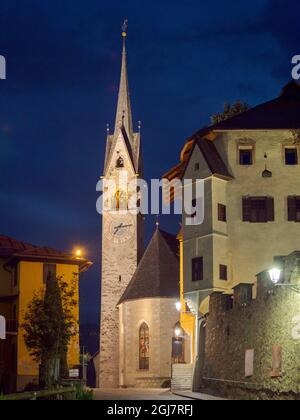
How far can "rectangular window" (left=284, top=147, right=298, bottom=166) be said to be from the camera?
45.1 m

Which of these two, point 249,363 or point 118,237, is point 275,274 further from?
point 118,237

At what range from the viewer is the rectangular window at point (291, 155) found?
45.1 metres

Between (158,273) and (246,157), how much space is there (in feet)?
86.3

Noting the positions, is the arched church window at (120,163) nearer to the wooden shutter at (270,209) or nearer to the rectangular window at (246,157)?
the rectangular window at (246,157)

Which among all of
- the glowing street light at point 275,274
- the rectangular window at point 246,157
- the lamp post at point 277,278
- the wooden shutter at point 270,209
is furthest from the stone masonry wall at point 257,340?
the rectangular window at point 246,157

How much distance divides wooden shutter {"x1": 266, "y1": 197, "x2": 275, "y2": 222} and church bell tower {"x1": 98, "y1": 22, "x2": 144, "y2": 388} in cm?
2990

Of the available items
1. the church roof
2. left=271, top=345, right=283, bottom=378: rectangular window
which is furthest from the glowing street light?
the church roof

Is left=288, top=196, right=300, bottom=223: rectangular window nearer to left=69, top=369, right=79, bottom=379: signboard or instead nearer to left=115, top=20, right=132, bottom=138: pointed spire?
left=69, top=369, right=79, bottom=379: signboard

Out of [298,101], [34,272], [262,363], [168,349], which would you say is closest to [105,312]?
[168,349]

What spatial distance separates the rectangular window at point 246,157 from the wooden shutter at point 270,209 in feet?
7.55

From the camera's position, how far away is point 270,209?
44.3 m

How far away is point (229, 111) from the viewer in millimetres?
57156

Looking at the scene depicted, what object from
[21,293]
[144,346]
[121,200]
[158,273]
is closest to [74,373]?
[21,293]
